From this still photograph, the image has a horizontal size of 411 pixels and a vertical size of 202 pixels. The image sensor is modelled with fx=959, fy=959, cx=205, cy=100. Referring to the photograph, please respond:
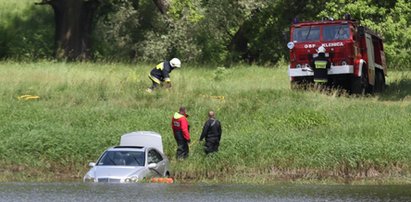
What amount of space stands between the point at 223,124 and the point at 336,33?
7181 millimetres

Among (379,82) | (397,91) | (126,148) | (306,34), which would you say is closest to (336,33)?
(306,34)

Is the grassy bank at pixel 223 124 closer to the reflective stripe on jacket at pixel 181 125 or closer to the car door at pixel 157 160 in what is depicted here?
the reflective stripe on jacket at pixel 181 125

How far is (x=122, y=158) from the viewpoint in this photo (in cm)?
2419

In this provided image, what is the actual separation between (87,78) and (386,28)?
1630 centimetres

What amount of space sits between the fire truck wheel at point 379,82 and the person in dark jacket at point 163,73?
9.44 metres

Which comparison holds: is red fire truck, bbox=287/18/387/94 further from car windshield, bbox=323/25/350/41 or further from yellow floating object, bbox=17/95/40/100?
yellow floating object, bbox=17/95/40/100

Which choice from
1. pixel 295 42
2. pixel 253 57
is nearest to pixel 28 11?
pixel 253 57

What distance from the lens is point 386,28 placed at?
46.5 m

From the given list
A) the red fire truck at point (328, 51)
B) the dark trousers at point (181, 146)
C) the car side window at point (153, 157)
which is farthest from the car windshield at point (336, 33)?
the car side window at point (153, 157)

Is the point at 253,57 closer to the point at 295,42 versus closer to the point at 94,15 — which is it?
the point at 94,15

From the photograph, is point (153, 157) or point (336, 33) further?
point (336, 33)

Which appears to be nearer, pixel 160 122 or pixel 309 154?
pixel 309 154

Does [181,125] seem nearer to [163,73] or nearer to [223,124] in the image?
[223,124]

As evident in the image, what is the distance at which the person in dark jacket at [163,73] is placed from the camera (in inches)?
1314
